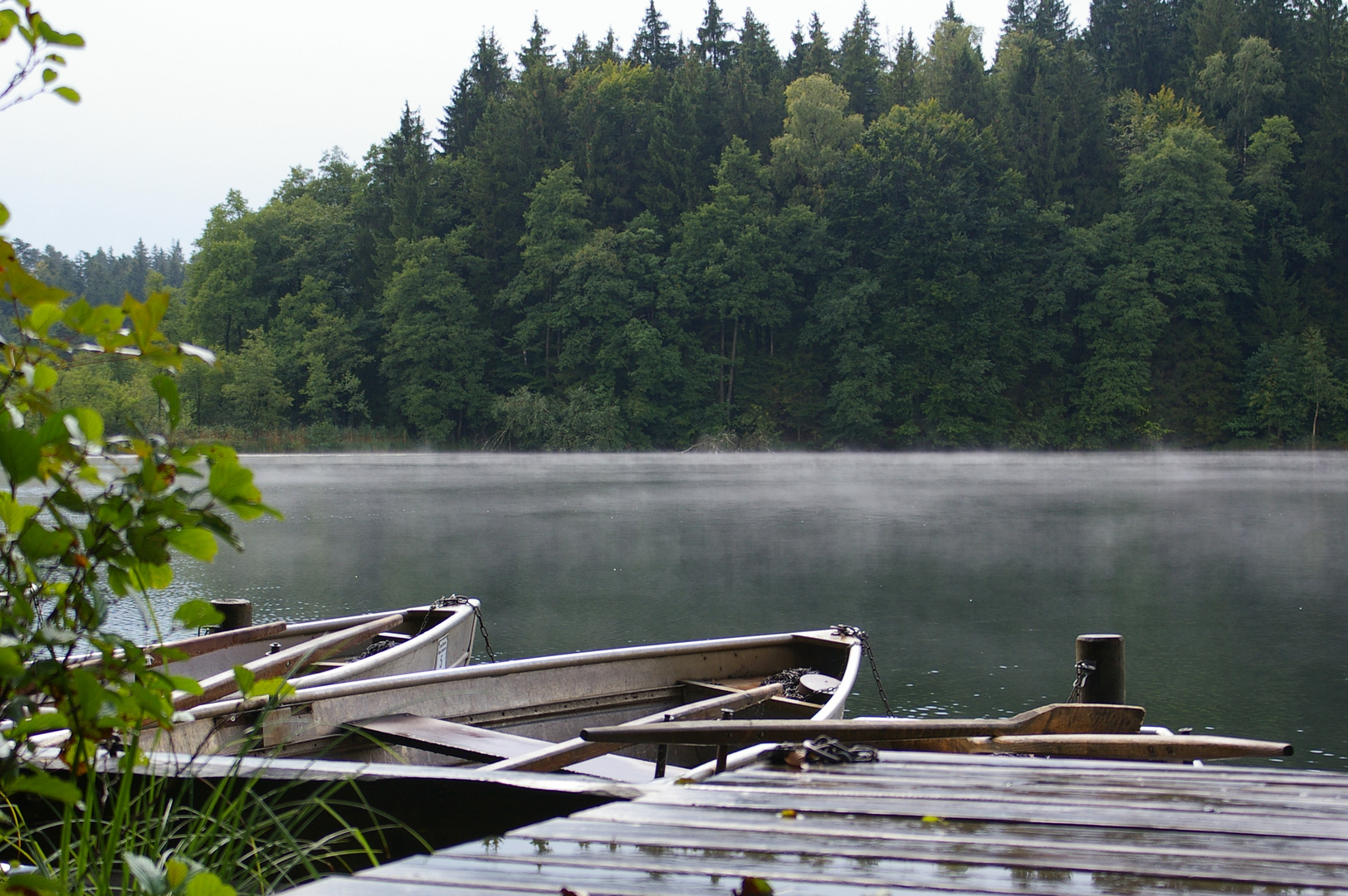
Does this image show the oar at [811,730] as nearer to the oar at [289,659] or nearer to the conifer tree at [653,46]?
the oar at [289,659]

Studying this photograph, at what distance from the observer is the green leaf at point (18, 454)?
4.24 ft

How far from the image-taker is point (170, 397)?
4.55 ft

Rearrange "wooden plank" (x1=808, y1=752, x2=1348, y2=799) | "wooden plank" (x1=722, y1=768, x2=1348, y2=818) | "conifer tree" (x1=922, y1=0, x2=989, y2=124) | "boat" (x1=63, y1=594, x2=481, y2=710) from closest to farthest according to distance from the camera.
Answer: "wooden plank" (x1=722, y1=768, x2=1348, y2=818), "wooden plank" (x1=808, y1=752, x2=1348, y2=799), "boat" (x1=63, y1=594, x2=481, y2=710), "conifer tree" (x1=922, y1=0, x2=989, y2=124)

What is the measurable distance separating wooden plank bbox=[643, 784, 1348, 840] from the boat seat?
1.63m

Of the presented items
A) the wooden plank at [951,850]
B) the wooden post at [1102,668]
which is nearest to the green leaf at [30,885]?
the wooden plank at [951,850]

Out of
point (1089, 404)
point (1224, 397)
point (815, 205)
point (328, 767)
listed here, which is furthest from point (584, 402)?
point (328, 767)

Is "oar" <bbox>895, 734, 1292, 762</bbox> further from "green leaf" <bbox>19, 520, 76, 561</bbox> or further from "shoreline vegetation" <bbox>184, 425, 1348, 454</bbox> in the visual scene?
"shoreline vegetation" <bbox>184, 425, 1348, 454</bbox>

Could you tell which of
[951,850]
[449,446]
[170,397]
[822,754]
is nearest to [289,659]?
[822,754]

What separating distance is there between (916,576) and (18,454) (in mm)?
13949

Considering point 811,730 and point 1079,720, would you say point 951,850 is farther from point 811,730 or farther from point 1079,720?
point 1079,720

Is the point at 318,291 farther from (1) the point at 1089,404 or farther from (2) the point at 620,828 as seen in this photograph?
(2) the point at 620,828

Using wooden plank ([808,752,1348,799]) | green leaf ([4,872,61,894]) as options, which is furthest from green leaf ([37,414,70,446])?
wooden plank ([808,752,1348,799])

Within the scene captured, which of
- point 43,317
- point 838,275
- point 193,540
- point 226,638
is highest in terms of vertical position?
point 838,275

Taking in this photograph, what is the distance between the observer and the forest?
46.4m
